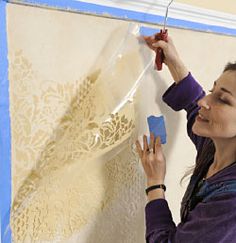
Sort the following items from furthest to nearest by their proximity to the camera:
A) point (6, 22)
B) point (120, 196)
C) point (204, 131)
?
point (120, 196)
point (204, 131)
point (6, 22)

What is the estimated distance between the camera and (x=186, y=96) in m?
0.95

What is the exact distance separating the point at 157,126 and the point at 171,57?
0.54ft

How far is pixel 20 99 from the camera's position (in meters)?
0.74

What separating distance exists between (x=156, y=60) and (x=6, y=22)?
0.34 metres

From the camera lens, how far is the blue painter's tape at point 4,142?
710mm

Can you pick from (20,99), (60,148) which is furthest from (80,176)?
(20,99)

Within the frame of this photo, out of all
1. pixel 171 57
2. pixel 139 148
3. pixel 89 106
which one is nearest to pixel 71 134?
pixel 89 106

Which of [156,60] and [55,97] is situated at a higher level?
[156,60]

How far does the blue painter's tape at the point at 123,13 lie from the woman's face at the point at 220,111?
0.66 feet

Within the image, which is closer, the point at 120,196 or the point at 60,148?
the point at 60,148

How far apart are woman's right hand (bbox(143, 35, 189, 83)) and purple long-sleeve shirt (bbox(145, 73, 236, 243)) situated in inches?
0.7

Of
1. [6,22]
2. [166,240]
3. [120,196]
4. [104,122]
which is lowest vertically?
[166,240]

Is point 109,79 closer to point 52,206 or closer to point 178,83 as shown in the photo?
point 178,83

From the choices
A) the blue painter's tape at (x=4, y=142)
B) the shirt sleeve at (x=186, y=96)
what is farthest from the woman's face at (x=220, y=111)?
the blue painter's tape at (x=4, y=142)
